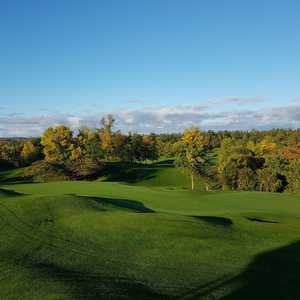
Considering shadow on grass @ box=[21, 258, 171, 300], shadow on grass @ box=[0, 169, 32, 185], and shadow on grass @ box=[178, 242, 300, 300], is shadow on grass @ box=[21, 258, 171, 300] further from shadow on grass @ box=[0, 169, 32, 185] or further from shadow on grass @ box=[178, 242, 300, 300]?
shadow on grass @ box=[0, 169, 32, 185]

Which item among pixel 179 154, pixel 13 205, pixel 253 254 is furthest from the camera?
pixel 179 154

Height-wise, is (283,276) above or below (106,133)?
below

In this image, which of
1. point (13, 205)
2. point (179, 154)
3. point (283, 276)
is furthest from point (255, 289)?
point (179, 154)

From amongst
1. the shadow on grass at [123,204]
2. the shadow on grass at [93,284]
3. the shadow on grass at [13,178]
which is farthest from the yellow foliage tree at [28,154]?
the shadow on grass at [93,284]

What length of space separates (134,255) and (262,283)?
4.24 metres

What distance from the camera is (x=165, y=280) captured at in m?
10.0

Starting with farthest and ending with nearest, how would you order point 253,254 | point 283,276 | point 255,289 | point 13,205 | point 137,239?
point 13,205 → point 137,239 → point 253,254 → point 283,276 → point 255,289

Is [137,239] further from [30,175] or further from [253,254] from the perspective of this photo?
[30,175]

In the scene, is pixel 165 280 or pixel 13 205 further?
pixel 13 205

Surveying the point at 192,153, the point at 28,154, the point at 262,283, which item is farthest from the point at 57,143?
the point at 262,283

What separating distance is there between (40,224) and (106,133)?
91297mm

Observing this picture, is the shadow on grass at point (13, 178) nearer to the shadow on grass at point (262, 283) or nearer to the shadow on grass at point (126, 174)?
the shadow on grass at point (126, 174)

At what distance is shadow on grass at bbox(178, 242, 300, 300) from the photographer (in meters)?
9.15

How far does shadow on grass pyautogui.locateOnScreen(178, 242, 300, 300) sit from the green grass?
0.03m
